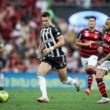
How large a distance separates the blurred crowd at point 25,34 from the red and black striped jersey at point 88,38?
5476mm

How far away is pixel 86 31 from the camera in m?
13.0

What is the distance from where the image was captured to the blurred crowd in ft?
63.1

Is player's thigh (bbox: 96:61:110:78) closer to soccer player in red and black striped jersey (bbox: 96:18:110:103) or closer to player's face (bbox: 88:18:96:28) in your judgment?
soccer player in red and black striped jersey (bbox: 96:18:110:103)

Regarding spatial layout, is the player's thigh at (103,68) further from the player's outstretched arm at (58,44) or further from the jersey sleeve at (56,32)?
the jersey sleeve at (56,32)

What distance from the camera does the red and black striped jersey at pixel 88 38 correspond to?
1293cm

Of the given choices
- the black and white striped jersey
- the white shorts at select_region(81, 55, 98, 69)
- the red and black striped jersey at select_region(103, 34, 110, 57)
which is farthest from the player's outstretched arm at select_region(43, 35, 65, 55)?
the white shorts at select_region(81, 55, 98, 69)

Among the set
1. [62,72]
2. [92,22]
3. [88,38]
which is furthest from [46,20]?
[88,38]

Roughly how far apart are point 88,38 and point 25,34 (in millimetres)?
7835

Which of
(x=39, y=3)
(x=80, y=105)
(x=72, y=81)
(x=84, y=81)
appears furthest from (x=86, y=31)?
(x=39, y=3)

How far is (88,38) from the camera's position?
12984 mm

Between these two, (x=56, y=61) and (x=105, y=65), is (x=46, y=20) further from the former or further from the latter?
(x=105, y=65)

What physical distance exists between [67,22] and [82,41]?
7.17 m

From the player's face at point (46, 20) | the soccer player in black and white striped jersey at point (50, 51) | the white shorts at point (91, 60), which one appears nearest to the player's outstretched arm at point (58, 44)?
the soccer player in black and white striped jersey at point (50, 51)

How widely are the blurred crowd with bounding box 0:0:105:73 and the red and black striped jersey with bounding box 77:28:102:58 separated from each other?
18.0 feet
